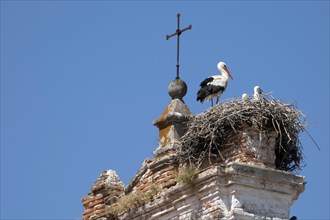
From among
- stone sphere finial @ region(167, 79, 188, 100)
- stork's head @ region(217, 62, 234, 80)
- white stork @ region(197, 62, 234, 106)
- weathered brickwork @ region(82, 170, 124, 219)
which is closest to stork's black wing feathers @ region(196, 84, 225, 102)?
white stork @ region(197, 62, 234, 106)

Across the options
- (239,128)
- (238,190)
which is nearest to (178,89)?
(239,128)

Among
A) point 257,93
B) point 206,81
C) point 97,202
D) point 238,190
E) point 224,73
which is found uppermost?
point 224,73

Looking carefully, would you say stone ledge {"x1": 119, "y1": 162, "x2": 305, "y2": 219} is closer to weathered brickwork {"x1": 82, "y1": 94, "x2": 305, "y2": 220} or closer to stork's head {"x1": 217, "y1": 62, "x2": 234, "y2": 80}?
weathered brickwork {"x1": 82, "y1": 94, "x2": 305, "y2": 220}

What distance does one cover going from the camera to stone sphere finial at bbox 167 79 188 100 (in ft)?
58.3

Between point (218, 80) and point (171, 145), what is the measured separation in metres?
1.81

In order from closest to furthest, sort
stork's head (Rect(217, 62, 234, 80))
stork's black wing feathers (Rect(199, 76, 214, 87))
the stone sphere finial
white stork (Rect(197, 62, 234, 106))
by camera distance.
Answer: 1. the stone sphere finial
2. white stork (Rect(197, 62, 234, 106))
3. stork's black wing feathers (Rect(199, 76, 214, 87))
4. stork's head (Rect(217, 62, 234, 80))

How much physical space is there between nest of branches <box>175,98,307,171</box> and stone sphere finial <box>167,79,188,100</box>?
930 mm

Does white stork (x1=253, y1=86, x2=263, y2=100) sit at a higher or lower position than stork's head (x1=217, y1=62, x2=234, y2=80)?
lower

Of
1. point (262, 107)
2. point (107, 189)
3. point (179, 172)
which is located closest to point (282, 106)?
point (262, 107)

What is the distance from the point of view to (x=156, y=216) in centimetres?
1675

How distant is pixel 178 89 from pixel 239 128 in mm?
1658

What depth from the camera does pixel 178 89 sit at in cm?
1777

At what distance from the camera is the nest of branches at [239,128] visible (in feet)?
53.7

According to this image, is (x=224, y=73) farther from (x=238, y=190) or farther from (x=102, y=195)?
(x=238, y=190)
